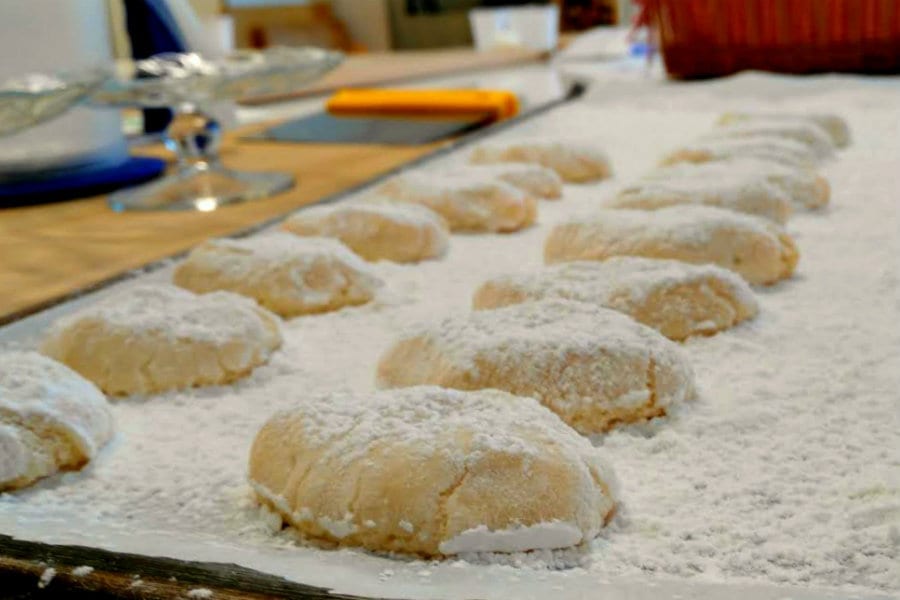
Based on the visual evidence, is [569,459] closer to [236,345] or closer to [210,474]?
[210,474]

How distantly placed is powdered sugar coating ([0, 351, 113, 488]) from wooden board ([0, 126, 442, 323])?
27 cm

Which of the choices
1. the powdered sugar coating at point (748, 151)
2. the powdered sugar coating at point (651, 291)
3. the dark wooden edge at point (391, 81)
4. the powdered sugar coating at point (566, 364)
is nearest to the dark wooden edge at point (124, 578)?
the powdered sugar coating at point (566, 364)

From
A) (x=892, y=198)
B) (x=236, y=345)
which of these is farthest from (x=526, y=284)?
(x=892, y=198)

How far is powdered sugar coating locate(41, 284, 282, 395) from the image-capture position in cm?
88

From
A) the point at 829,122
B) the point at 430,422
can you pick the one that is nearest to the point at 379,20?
the point at 829,122

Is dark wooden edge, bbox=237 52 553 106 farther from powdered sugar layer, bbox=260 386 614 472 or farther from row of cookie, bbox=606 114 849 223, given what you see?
powdered sugar layer, bbox=260 386 614 472

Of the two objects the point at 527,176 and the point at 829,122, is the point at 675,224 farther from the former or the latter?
the point at 829,122

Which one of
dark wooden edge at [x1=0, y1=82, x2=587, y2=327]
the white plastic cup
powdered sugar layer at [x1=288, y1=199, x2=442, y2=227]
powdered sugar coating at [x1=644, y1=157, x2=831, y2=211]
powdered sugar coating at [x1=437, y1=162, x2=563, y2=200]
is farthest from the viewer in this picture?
the white plastic cup

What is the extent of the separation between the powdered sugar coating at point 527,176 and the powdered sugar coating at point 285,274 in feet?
1.44

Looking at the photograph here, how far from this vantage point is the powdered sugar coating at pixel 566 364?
778 mm

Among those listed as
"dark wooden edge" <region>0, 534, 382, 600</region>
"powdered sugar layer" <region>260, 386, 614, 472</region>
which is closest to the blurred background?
"powdered sugar layer" <region>260, 386, 614, 472</region>

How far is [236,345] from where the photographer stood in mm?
909

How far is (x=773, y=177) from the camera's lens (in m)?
1.40

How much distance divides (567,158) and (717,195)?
41 cm
